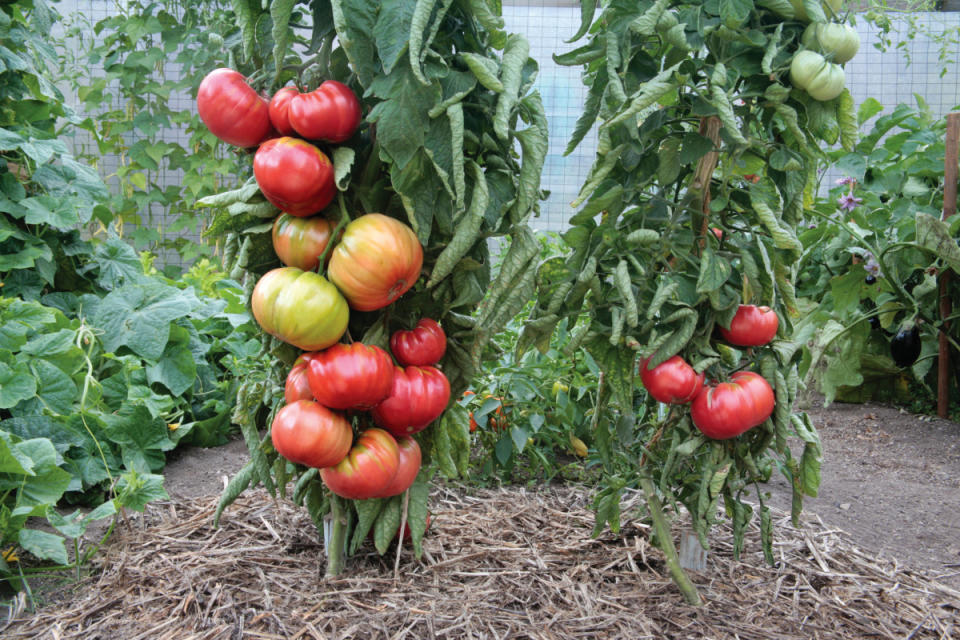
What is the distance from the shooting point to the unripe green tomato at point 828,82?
1259 mm

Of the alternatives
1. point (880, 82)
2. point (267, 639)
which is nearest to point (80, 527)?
point (267, 639)

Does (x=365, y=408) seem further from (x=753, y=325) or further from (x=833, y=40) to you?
(x=833, y=40)

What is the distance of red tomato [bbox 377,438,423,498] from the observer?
4.32ft

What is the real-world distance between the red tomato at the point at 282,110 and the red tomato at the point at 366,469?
1.88 feet

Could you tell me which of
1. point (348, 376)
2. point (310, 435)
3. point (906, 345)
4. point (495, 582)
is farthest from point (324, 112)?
point (906, 345)

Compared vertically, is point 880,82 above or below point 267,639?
above

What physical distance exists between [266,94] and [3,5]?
7.12 feet

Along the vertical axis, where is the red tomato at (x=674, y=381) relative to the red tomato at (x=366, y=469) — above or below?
above

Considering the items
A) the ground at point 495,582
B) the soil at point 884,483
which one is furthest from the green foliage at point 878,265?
the ground at point 495,582

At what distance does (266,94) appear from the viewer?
1.32 metres

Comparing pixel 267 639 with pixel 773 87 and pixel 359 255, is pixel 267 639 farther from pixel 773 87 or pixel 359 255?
pixel 773 87

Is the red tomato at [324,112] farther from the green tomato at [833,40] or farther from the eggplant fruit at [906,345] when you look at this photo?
the eggplant fruit at [906,345]

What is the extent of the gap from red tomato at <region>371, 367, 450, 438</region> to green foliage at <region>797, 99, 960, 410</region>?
7.87ft

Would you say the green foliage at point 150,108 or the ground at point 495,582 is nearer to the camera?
the ground at point 495,582
